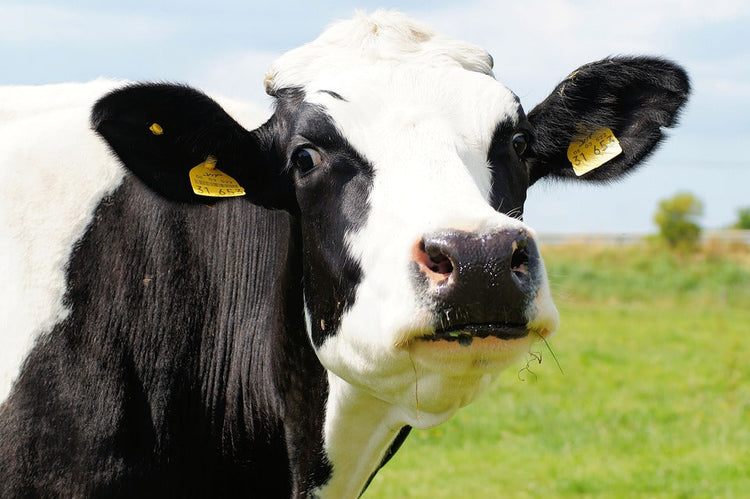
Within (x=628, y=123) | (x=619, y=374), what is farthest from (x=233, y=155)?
(x=619, y=374)

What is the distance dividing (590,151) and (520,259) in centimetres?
171

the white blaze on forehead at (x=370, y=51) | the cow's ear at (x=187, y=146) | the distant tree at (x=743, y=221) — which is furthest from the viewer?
the distant tree at (x=743, y=221)

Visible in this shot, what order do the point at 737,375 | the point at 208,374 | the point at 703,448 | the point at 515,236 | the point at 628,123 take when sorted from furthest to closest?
the point at 737,375 < the point at 703,448 < the point at 628,123 < the point at 208,374 < the point at 515,236

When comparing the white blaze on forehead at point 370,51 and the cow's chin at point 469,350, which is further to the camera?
the white blaze on forehead at point 370,51

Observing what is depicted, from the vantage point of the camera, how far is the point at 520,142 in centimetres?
429

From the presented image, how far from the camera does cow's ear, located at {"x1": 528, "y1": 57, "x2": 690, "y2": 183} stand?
4816mm

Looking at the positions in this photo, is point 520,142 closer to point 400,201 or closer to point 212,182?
point 400,201

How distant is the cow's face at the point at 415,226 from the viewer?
3.34 m

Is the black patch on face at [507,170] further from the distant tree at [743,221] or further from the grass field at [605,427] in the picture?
the distant tree at [743,221]

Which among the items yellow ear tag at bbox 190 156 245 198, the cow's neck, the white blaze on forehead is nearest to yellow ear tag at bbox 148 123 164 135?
yellow ear tag at bbox 190 156 245 198

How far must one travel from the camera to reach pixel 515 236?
10.8 feet

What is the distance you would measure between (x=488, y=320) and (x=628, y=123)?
202 cm

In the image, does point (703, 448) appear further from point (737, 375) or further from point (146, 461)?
point (146, 461)

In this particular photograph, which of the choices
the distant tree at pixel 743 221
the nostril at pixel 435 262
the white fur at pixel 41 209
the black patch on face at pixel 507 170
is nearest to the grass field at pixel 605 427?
the black patch on face at pixel 507 170
